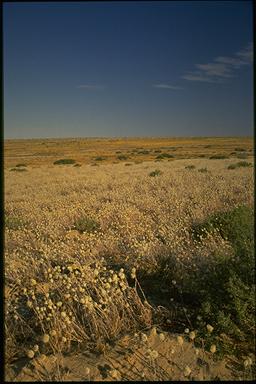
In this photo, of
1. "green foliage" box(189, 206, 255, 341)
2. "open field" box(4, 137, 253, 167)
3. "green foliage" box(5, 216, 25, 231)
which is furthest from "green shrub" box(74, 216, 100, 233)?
"open field" box(4, 137, 253, 167)

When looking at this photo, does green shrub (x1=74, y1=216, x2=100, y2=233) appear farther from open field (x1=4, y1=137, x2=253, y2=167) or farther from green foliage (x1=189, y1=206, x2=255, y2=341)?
open field (x1=4, y1=137, x2=253, y2=167)

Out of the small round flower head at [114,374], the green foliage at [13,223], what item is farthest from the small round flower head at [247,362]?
the green foliage at [13,223]

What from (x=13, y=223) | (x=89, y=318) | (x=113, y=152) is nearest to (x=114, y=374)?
(x=89, y=318)

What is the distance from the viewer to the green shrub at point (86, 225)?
26.4 ft

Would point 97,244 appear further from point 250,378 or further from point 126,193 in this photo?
point 126,193

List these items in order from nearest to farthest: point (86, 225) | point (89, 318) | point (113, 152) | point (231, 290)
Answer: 1. point (231, 290)
2. point (89, 318)
3. point (86, 225)
4. point (113, 152)

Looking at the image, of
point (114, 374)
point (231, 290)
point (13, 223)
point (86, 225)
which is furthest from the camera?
point (13, 223)

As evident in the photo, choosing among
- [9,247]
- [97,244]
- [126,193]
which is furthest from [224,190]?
[9,247]

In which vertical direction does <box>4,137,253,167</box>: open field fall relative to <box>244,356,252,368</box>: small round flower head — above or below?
above

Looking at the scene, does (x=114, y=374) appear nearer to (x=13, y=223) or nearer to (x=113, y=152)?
(x=13, y=223)

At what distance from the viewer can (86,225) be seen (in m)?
8.09

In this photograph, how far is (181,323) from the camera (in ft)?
11.8

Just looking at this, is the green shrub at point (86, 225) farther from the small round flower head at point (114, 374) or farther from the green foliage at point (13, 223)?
the small round flower head at point (114, 374)

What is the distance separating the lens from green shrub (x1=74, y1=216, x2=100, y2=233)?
8039mm
